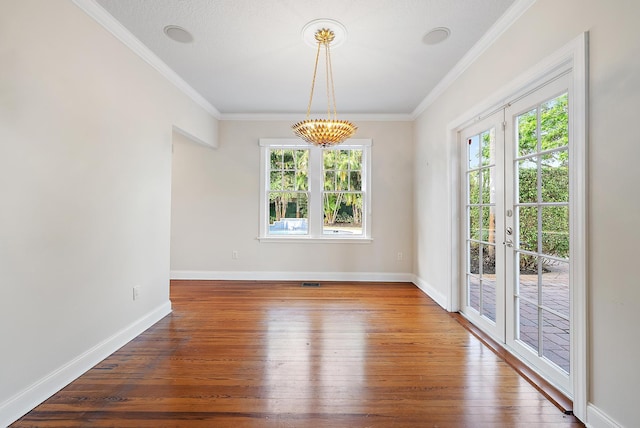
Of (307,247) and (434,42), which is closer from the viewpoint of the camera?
(434,42)

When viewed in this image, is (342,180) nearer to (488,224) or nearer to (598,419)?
(488,224)

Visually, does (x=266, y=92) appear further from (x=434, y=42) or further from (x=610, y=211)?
(x=610, y=211)

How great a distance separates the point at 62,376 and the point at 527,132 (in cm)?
379

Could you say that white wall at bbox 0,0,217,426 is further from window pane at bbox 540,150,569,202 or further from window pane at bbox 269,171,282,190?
window pane at bbox 540,150,569,202

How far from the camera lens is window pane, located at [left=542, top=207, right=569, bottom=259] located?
6.30 ft

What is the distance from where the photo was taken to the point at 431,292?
404 cm

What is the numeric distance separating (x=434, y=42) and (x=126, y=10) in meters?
2.60

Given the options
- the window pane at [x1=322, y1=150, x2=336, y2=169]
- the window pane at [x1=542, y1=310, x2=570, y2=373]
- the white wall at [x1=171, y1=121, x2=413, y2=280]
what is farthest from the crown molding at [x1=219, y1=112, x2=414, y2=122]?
the window pane at [x1=542, y1=310, x2=570, y2=373]

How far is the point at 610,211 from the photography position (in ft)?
4.97

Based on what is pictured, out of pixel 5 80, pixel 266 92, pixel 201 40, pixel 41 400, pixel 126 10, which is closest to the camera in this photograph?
pixel 5 80

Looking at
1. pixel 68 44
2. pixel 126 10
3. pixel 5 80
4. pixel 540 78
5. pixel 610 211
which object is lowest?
pixel 610 211

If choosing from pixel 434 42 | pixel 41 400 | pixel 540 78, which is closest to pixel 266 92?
pixel 434 42

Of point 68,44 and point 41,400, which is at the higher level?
point 68,44

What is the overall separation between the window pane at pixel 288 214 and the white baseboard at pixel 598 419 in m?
3.88
